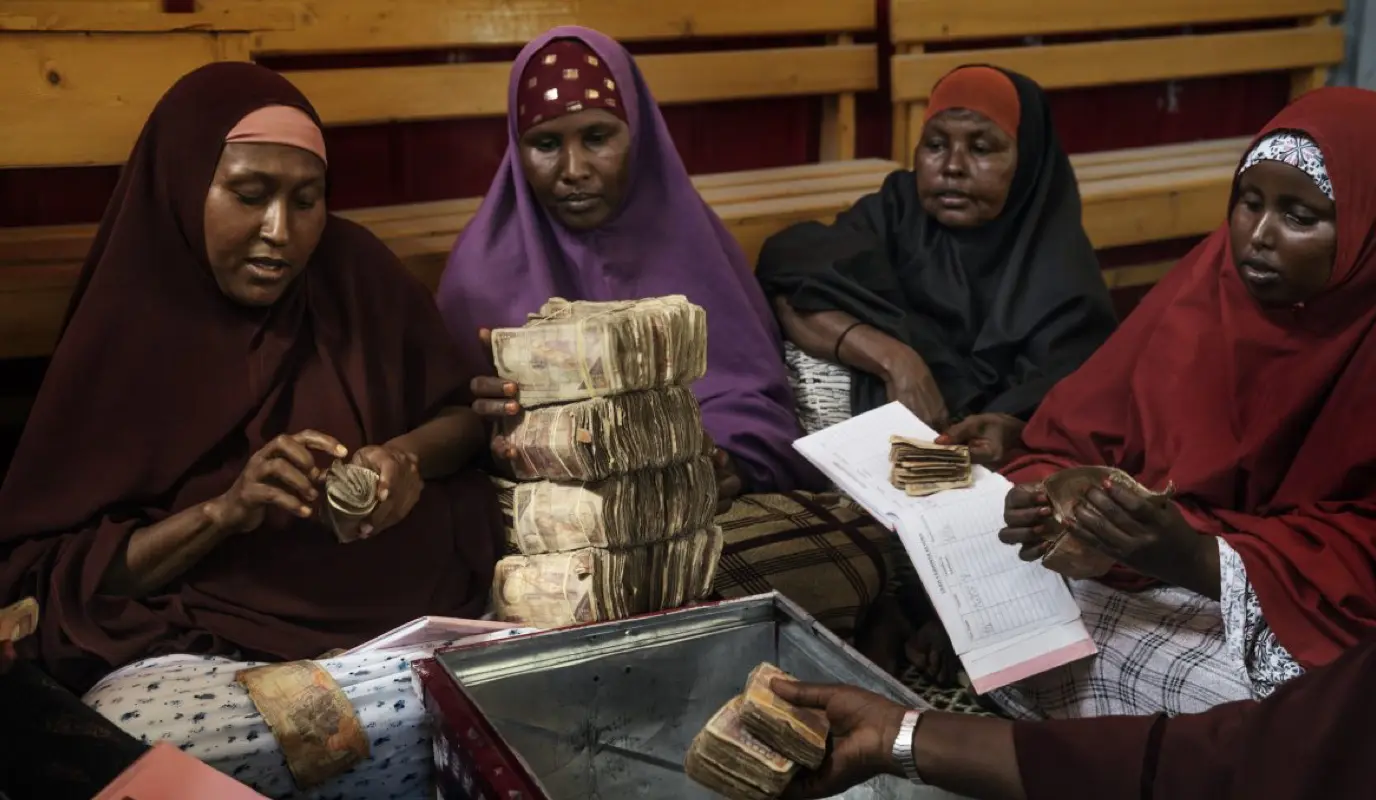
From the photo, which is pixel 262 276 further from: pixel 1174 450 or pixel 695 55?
pixel 695 55

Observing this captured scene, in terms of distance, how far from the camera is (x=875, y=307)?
322cm

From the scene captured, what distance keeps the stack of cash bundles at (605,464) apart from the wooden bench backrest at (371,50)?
103cm

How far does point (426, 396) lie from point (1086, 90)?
138 inches

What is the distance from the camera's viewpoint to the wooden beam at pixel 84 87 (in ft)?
8.07

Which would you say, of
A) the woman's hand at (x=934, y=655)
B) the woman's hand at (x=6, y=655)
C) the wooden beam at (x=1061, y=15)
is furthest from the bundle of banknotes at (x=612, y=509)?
the wooden beam at (x=1061, y=15)

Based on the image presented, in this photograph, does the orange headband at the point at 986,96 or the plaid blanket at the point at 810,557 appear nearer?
the plaid blanket at the point at 810,557

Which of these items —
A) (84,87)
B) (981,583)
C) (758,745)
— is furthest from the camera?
(84,87)

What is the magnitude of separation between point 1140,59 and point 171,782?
4435mm

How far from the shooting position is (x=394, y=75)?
3.34m

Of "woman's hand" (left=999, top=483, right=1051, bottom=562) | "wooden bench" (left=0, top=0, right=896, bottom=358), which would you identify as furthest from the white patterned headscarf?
"wooden bench" (left=0, top=0, right=896, bottom=358)

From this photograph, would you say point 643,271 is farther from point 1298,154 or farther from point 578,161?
point 1298,154

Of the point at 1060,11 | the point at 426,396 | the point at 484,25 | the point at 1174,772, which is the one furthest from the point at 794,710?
the point at 1060,11

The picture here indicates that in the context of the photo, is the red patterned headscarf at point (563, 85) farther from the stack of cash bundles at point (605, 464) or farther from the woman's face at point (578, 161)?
the stack of cash bundles at point (605, 464)

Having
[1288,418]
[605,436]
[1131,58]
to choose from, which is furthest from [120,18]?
[1131,58]
